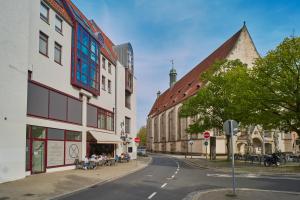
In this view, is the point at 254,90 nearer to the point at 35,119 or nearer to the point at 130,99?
the point at 35,119

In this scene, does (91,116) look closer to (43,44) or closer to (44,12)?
(43,44)

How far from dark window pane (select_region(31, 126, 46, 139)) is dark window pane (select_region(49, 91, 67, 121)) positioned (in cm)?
141

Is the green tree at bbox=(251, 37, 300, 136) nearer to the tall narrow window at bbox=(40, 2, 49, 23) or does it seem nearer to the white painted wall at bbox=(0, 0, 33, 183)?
the tall narrow window at bbox=(40, 2, 49, 23)

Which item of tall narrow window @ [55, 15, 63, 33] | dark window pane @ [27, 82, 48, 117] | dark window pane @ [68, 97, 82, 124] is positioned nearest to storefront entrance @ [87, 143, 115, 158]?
dark window pane @ [68, 97, 82, 124]

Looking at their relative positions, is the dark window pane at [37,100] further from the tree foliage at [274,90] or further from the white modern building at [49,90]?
the tree foliage at [274,90]

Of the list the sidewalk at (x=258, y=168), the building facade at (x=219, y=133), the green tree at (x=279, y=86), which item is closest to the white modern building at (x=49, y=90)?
the sidewalk at (x=258, y=168)

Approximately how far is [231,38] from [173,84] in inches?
1572

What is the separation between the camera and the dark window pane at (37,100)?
21.1m

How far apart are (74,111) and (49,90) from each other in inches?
177

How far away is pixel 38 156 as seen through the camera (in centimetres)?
2191

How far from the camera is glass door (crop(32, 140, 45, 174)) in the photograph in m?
21.3

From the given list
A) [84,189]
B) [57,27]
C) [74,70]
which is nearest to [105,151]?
[74,70]

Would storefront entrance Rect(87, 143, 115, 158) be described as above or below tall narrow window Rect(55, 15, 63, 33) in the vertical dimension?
below

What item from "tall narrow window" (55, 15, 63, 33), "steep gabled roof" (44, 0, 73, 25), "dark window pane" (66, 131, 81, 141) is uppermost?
"steep gabled roof" (44, 0, 73, 25)
